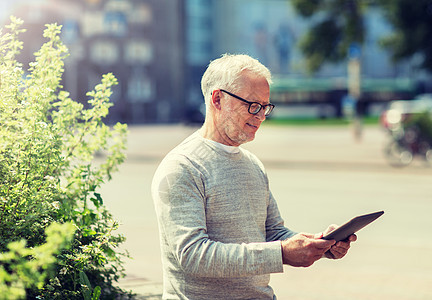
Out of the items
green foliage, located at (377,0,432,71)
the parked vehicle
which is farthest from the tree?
the parked vehicle

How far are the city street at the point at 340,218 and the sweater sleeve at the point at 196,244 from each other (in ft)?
2.68

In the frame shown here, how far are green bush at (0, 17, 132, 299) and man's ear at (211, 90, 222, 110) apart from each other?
683 millimetres

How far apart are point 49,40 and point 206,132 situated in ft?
4.05

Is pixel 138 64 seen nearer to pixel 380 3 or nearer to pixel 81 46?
pixel 81 46

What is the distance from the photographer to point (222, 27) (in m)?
89.6

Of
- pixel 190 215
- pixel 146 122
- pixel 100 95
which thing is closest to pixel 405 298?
pixel 100 95

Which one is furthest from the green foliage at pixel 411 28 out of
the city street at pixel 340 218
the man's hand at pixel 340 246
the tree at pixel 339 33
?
the man's hand at pixel 340 246

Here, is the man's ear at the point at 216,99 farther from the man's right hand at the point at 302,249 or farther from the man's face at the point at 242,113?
the man's right hand at the point at 302,249

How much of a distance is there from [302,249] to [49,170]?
1.12 metres

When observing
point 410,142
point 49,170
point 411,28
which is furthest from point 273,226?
point 411,28

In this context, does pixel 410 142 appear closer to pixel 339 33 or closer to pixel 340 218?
pixel 339 33

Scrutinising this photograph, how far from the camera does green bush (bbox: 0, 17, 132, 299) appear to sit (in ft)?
8.90

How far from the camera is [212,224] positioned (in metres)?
2.45

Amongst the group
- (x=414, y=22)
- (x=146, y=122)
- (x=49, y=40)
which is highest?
(x=414, y=22)
